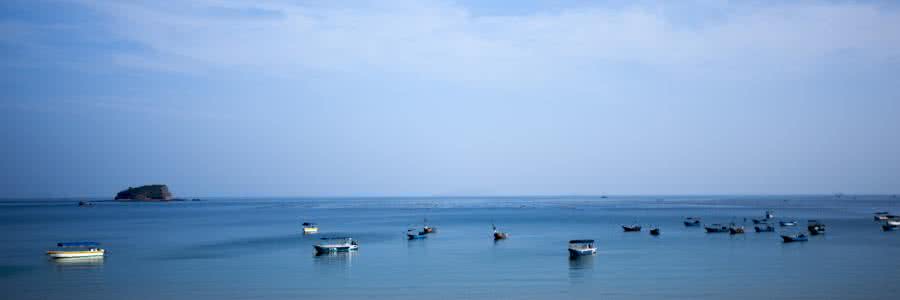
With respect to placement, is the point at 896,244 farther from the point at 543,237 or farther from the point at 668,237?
the point at 543,237

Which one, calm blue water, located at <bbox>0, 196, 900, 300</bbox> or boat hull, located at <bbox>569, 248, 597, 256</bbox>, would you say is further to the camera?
boat hull, located at <bbox>569, 248, 597, 256</bbox>

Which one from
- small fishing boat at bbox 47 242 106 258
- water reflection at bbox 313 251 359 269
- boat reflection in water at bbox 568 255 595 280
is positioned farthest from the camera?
small fishing boat at bbox 47 242 106 258

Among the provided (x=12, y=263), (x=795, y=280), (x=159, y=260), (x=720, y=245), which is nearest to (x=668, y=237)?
(x=720, y=245)

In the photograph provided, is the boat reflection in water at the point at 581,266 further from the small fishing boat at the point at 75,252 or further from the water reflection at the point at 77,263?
the small fishing boat at the point at 75,252

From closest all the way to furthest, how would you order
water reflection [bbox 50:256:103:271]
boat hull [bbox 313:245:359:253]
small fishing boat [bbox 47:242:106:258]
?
1. water reflection [bbox 50:256:103:271]
2. small fishing boat [bbox 47:242:106:258]
3. boat hull [bbox 313:245:359:253]

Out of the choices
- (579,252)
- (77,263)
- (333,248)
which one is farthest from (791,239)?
(77,263)

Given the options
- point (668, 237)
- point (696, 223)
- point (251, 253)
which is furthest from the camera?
point (696, 223)

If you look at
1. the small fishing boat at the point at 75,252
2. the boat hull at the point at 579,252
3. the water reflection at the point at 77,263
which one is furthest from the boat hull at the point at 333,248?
the boat hull at the point at 579,252

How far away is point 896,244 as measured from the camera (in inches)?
2068

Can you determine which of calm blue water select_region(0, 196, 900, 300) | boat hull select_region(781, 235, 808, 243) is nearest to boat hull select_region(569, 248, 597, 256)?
calm blue water select_region(0, 196, 900, 300)

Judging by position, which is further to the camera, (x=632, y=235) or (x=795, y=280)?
(x=632, y=235)

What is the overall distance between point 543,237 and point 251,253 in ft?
90.5

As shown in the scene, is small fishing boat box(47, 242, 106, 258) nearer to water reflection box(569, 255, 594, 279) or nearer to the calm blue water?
the calm blue water

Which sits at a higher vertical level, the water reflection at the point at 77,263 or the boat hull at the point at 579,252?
the boat hull at the point at 579,252
